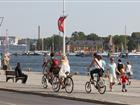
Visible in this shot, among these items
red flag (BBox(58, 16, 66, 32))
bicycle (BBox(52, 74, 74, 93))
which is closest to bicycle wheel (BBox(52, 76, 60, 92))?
bicycle (BBox(52, 74, 74, 93))

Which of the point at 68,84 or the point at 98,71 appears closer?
the point at 98,71

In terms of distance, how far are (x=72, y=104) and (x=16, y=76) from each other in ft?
47.0

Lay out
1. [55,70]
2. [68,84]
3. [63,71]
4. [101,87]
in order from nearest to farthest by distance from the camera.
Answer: [101,87], [68,84], [63,71], [55,70]

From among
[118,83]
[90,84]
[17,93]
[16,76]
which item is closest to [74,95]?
[90,84]

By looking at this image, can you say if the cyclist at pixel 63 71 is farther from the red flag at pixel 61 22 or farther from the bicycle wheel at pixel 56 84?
the red flag at pixel 61 22

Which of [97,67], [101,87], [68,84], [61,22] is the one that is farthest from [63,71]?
[61,22]

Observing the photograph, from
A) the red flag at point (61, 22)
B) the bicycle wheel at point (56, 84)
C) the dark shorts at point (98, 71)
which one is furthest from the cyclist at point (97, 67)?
the red flag at point (61, 22)

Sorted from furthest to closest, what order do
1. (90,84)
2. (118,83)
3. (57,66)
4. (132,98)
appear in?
(118,83), (57,66), (90,84), (132,98)

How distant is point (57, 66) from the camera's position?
28109 mm

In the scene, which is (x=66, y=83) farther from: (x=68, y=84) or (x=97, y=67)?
(x=97, y=67)

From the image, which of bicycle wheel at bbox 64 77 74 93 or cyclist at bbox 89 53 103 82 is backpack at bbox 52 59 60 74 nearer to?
bicycle wheel at bbox 64 77 74 93

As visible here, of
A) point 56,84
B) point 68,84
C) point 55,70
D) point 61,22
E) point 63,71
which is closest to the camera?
point 68,84

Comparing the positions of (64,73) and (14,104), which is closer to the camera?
(14,104)

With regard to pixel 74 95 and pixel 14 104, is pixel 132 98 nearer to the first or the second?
pixel 74 95
